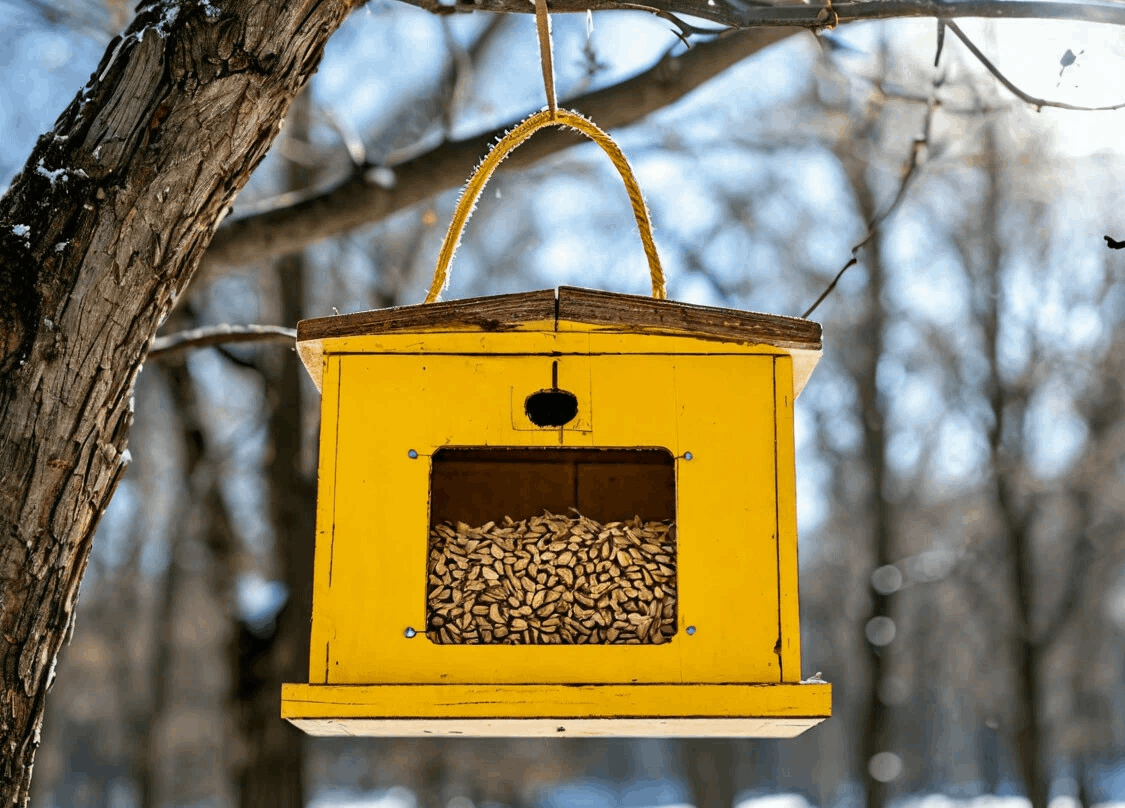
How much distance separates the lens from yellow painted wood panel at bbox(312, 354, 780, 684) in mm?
2227

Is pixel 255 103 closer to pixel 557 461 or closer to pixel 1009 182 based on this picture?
pixel 557 461

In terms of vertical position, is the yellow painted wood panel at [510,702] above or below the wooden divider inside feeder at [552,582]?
below

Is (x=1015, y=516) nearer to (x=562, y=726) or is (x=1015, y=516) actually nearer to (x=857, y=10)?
(x=857, y=10)

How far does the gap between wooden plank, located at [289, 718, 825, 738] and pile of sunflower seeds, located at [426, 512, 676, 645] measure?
6.1 inches

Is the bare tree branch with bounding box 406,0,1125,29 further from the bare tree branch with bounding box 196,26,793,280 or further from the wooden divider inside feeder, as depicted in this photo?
the bare tree branch with bounding box 196,26,793,280

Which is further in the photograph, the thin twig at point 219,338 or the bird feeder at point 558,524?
the thin twig at point 219,338

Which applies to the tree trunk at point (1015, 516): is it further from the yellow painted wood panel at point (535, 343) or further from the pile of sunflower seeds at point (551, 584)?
the pile of sunflower seeds at point (551, 584)

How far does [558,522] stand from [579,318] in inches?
18.0

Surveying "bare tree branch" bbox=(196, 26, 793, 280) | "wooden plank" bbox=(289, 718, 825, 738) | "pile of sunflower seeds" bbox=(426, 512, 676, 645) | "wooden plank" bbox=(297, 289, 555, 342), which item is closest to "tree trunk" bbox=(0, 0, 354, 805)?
"wooden plank" bbox=(297, 289, 555, 342)

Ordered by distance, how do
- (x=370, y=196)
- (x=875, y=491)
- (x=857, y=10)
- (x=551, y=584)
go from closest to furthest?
(x=551, y=584) → (x=857, y=10) → (x=370, y=196) → (x=875, y=491)

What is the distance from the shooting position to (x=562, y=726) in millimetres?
2312

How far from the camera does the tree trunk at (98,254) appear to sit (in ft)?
6.81

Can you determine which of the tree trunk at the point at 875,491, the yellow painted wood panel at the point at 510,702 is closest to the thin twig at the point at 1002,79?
Result: the yellow painted wood panel at the point at 510,702

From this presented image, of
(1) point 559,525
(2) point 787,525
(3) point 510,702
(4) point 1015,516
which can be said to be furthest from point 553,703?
(4) point 1015,516
